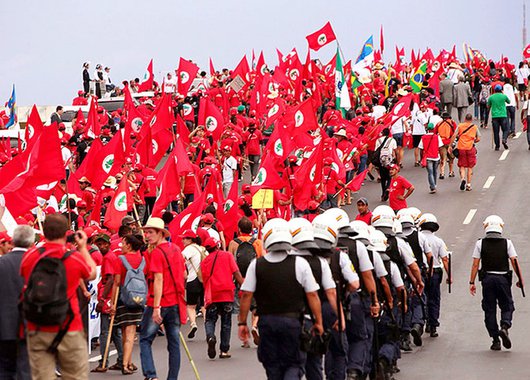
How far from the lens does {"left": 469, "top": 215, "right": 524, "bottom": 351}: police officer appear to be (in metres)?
17.3

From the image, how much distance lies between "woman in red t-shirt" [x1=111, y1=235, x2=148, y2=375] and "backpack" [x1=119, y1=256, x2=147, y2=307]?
4 cm

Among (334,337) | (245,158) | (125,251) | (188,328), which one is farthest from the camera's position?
(245,158)

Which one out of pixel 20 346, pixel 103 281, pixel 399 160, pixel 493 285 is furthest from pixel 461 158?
pixel 20 346

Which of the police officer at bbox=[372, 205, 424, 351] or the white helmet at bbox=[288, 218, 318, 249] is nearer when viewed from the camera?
the white helmet at bbox=[288, 218, 318, 249]

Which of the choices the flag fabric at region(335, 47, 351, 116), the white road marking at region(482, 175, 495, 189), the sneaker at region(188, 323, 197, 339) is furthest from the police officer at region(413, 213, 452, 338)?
the flag fabric at region(335, 47, 351, 116)

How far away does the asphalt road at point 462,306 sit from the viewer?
1598 cm

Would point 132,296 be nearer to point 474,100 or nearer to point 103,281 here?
point 103,281

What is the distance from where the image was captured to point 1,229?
15648 millimetres

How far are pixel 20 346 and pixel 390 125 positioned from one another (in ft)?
67.6

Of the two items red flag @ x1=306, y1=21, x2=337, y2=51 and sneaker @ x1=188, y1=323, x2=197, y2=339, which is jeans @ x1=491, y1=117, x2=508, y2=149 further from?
sneaker @ x1=188, y1=323, x2=197, y2=339

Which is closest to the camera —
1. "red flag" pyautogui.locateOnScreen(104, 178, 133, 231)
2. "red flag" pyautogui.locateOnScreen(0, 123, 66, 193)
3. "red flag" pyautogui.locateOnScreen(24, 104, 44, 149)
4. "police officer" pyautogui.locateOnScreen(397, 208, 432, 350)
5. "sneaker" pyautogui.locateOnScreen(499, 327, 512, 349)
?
"sneaker" pyautogui.locateOnScreen(499, 327, 512, 349)

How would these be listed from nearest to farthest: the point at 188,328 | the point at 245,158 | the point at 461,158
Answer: the point at 188,328
the point at 461,158
the point at 245,158

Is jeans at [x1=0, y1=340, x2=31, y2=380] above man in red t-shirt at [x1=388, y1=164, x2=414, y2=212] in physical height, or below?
below

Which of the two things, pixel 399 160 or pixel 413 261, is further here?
pixel 399 160
